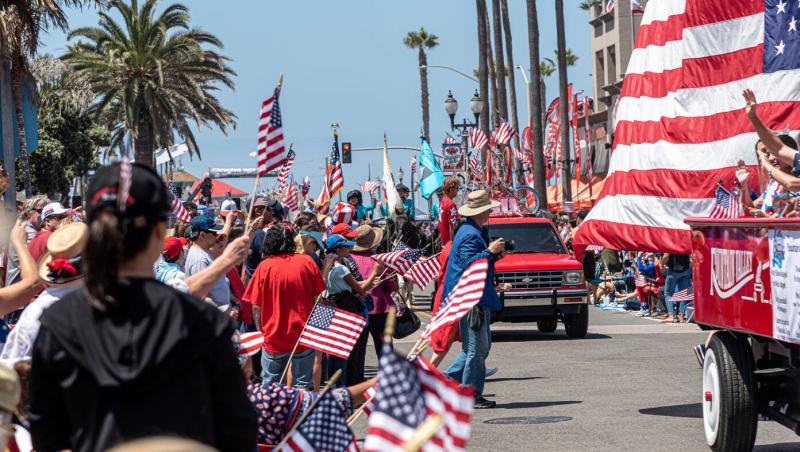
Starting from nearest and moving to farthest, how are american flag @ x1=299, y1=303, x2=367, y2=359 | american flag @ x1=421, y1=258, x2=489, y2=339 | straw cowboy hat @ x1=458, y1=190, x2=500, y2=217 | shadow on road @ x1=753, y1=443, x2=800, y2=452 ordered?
american flag @ x1=421, y1=258, x2=489, y2=339, american flag @ x1=299, y1=303, x2=367, y2=359, shadow on road @ x1=753, y1=443, x2=800, y2=452, straw cowboy hat @ x1=458, y1=190, x2=500, y2=217

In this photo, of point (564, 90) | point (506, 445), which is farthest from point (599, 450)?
point (564, 90)

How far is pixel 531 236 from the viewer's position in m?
20.6

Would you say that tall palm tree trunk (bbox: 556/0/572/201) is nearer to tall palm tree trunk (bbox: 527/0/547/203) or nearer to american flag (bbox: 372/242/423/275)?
tall palm tree trunk (bbox: 527/0/547/203)

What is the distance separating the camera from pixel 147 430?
3443 millimetres

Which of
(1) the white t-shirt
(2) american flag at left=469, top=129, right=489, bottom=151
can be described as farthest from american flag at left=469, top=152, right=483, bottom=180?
(1) the white t-shirt

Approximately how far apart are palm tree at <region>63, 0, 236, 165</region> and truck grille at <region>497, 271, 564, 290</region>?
22.3m

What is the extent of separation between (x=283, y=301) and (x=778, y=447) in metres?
3.71

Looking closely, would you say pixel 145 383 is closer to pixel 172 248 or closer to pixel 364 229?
pixel 172 248

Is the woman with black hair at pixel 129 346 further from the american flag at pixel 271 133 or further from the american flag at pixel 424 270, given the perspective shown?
the american flag at pixel 424 270

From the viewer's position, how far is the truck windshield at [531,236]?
2041 centimetres

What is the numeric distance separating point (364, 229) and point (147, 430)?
990 centimetres

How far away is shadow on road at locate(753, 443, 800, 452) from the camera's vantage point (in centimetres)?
917

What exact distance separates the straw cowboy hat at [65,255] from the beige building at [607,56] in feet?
188

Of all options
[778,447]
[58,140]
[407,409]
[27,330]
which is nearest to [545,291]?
[778,447]
